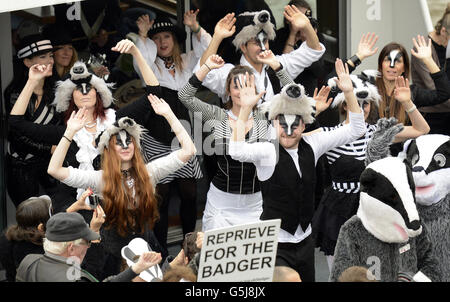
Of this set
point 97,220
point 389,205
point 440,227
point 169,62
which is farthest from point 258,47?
point 389,205

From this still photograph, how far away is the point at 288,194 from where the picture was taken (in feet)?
20.1

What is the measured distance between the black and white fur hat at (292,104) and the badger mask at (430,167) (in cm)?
66

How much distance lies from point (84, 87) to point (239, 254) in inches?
93.2

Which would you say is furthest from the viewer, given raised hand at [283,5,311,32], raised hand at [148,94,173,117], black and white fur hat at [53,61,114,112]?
raised hand at [283,5,311,32]

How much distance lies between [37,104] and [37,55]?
406 millimetres

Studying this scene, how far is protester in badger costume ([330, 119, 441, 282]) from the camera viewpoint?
18.1 ft

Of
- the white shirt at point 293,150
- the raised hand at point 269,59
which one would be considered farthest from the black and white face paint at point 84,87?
the white shirt at point 293,150

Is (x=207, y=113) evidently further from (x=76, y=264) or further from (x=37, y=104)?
(x=76, y=264)

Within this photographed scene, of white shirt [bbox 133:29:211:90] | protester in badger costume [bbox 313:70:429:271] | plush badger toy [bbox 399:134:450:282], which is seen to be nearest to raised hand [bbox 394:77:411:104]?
protester in badger costume [bbox 313:70:429:271]

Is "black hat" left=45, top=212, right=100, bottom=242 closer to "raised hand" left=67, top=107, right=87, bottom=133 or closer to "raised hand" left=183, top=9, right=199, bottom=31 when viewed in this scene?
"raised hand" left=67, top=107, right=87, bottom=133

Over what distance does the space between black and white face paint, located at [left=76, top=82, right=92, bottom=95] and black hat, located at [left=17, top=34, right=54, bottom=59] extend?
2.29ft

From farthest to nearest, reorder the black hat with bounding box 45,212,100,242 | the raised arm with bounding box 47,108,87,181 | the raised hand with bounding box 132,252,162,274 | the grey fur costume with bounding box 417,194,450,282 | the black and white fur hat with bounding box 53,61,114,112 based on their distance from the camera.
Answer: the black and white fur hat with bounding box 53,61,114,112 < the raised arm with bounding box 47,108,87,181 < the grey fur costume with bounding box 417,194,450,282 < the black hat with bounding box 45,212,100,242 < the raised hand with bounding box 132,252,162,274

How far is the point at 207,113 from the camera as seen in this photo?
7031 mm

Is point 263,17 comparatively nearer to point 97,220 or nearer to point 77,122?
point 77,122
